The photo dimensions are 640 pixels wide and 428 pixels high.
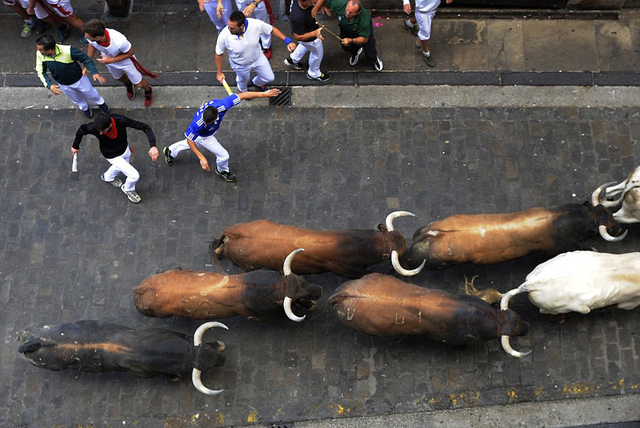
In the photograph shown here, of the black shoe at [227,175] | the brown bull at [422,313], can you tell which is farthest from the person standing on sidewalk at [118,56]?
the brown bull at [422,313]

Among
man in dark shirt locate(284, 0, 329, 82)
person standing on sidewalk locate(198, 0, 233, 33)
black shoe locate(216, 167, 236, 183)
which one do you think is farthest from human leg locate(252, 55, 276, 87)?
black shoe locate(216, 167, 236, 183)

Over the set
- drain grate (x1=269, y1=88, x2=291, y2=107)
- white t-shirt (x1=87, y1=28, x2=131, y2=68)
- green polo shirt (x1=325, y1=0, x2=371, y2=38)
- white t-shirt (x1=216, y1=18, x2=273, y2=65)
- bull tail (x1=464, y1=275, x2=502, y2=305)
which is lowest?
bull tail (x1=464, y1=275, x2=502, y2=305)

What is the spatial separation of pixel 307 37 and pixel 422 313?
15.6 ft

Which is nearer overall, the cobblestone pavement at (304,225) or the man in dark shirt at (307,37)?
the cobblestone pavement at (304,225)

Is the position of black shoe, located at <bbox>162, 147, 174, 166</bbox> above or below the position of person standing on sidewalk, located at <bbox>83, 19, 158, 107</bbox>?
below

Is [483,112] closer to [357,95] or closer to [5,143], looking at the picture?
[357,95]

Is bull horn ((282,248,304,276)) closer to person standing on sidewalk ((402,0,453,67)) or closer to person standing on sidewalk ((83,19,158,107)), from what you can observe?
person standing on sidewalk ((83,19,158,107))

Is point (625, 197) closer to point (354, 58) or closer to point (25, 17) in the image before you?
point (354, 58)

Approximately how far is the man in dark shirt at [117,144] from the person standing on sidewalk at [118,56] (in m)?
1.26

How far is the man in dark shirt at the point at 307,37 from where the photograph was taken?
1019 centimetres

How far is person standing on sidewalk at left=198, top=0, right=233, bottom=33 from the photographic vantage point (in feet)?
36.0

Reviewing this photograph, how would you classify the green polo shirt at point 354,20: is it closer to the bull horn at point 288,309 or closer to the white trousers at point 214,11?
the white trousers at point 214,11

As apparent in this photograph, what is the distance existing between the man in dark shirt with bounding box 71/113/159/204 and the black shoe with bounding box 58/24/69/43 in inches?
128

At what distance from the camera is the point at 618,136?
10.6 m
